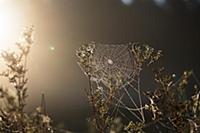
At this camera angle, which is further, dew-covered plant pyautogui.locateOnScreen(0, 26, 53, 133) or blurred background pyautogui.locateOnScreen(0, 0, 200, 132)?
blurred background pyautogui.locateOnScreen(0, 0, 200, 132)

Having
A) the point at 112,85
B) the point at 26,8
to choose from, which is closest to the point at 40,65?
the point at 26,8

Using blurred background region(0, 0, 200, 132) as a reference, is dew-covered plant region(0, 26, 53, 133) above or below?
below

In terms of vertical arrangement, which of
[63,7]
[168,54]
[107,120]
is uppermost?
[63,7]

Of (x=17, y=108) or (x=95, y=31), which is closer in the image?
(x=17, y=108)

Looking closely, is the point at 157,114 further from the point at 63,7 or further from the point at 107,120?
the point at 63,7

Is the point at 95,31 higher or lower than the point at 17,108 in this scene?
higher

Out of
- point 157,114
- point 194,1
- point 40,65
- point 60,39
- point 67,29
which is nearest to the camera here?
point 157,114

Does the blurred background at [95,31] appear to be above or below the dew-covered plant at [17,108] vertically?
above

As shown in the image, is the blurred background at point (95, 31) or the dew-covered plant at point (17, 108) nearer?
the dew-covered plant at point (17, 108)
